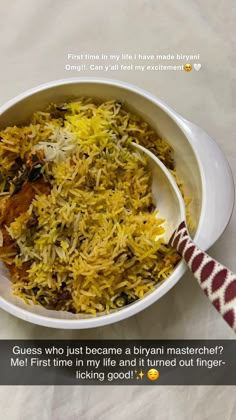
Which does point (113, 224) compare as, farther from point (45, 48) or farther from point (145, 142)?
point (45, 48)

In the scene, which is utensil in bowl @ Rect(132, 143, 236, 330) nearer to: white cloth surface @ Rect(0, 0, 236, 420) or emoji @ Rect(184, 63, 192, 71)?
white cloth surface @ Rect(0, 0, 236, 420)

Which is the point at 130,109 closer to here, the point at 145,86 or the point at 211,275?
the point at 145,86

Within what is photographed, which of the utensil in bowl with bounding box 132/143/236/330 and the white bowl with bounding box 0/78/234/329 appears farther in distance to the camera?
the white bowl with bounding box 0/78/234/329

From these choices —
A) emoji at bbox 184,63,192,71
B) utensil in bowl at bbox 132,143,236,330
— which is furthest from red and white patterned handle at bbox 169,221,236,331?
emoji at bbox 184,63,192,71

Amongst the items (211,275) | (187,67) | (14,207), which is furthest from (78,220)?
(187,67)

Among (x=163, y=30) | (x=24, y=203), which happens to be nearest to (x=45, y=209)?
(x=24, y=203)

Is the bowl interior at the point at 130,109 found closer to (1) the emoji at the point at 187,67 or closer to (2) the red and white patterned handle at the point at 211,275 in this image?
(2) the red and white patterned handle at the point at 211,275
